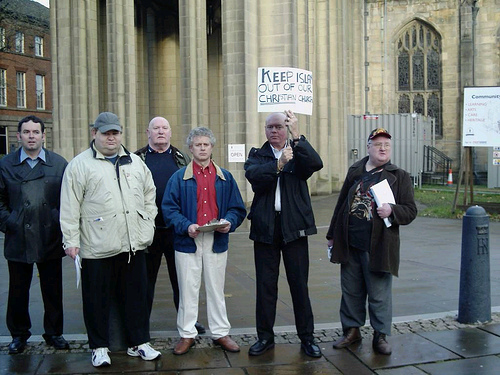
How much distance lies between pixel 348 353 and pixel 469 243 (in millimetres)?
1925

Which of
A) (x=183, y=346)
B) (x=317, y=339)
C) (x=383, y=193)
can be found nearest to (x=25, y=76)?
(x=183, y=346)

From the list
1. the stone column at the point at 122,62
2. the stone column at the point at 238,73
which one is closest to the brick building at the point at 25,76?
the stone column at the point at 122,62

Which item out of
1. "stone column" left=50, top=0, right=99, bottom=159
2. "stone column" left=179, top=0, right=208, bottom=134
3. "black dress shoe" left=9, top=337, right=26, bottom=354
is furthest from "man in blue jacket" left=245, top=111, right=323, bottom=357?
"stone column" left=50, top=0, right=99, bottom=159

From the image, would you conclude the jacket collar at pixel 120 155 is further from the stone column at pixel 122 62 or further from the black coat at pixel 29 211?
the stone column at pixel 122 62

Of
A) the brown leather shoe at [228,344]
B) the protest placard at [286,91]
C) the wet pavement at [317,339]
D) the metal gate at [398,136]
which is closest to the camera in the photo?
the wet pavement at [317,339]

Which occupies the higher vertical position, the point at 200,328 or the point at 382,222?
the point at 382,222

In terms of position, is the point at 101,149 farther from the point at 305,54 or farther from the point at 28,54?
the point at 28,54

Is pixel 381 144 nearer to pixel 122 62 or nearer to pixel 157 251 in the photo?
pixel 157 251

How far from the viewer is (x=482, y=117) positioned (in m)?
15.2

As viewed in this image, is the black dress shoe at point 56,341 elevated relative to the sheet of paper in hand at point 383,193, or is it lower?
lower

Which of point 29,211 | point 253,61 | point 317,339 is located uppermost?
point 253,61

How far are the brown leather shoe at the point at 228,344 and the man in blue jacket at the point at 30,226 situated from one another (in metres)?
1.46

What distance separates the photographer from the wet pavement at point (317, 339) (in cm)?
523

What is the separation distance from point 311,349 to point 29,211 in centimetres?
292
